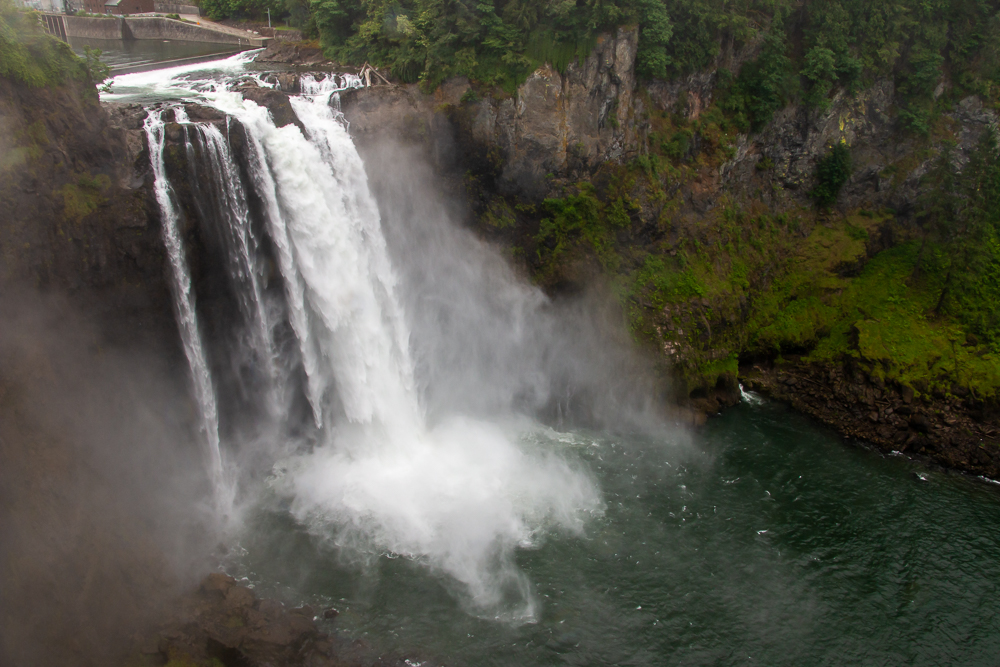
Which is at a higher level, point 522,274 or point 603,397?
point 522,274

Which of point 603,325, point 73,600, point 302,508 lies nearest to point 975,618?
point 603,325

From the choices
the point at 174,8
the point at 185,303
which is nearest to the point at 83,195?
the point at 185,303

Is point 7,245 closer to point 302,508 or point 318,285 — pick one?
point 318,285

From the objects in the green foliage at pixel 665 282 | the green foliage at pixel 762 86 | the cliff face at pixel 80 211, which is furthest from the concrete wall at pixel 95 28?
the green foliage at pixel 762 86

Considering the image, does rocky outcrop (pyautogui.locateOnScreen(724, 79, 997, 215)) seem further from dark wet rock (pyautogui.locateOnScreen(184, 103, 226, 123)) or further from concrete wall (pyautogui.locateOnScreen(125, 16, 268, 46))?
concrete wall (pyautogui.locateOnScreen(125, 16, 268, 46))


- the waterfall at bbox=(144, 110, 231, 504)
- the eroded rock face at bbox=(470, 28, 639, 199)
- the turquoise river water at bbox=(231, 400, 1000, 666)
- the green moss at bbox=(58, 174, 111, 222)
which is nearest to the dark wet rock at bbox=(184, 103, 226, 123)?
the waterfall at bbox=(144, 110, 231, 504)

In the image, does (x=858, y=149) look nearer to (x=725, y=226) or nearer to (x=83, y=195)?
(x=725, y=226)

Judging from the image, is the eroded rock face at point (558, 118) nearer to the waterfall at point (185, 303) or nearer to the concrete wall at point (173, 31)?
→ the waterfall at point (185, 303)
